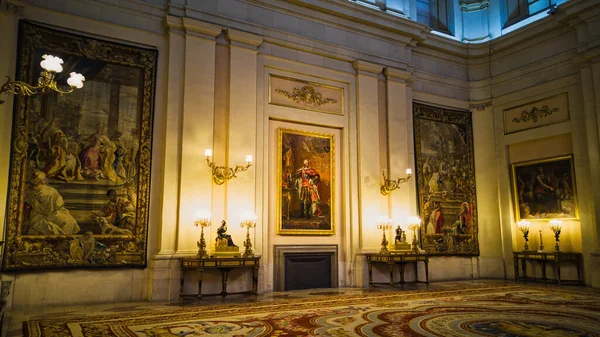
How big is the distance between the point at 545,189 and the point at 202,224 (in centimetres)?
916

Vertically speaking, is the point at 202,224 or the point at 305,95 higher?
the point at 305,95

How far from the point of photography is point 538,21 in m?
13.3

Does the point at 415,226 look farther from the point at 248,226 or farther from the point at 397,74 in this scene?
the point at 248,226

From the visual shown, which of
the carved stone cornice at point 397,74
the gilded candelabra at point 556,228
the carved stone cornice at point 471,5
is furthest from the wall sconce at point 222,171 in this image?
the carved stone cornice at point 471,5

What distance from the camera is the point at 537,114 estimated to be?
13391 mm

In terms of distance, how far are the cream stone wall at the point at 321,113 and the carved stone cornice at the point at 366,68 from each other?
0.04 metres

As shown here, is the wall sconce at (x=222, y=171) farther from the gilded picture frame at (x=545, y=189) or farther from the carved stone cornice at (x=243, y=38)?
the gilded picture frame at (x=545, y=189)

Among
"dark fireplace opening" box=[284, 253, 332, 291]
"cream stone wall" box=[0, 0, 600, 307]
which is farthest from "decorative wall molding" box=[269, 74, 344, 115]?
"dark fireplace opening" box=[284, 253, 332, 291]

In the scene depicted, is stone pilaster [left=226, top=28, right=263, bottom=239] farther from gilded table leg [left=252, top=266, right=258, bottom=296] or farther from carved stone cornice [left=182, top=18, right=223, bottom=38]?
gilded table leg [left=252, top=266, right=258, bottom=296]

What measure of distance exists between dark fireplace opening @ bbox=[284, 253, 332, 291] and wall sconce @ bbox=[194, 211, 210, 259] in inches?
87.7

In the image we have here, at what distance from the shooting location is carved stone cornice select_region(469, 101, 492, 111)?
576 inches

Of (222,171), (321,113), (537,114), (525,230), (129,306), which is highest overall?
(537,114)

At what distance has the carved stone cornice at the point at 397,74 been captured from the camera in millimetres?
12820

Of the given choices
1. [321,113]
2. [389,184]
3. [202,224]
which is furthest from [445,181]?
[202,224]
